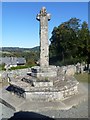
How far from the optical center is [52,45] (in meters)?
43.8

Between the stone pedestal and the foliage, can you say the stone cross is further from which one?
the foliage

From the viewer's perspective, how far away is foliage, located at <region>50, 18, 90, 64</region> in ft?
120

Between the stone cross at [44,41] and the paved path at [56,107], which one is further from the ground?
the stone cross at [44,41]

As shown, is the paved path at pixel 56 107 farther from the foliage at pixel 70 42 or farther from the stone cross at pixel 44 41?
the foliage at pixel 70 42

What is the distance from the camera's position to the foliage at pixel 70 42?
3650cm

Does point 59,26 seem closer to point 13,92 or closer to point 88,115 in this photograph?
point 13,92

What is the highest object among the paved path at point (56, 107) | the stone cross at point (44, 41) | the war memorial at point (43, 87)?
the stone cross at point (44, 41)

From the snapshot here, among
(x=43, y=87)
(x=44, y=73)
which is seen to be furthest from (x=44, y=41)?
(x=43, y=87)

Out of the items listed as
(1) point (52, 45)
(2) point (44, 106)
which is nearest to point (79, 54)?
(1) point (52, 45)

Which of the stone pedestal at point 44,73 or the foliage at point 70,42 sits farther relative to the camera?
the foliage at point 70,42

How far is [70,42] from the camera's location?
134 feet

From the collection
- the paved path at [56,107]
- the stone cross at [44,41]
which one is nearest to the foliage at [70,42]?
the stone cross at [44,41]

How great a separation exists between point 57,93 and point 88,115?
7.55 ft

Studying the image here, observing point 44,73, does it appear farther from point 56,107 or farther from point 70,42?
point 70,42
